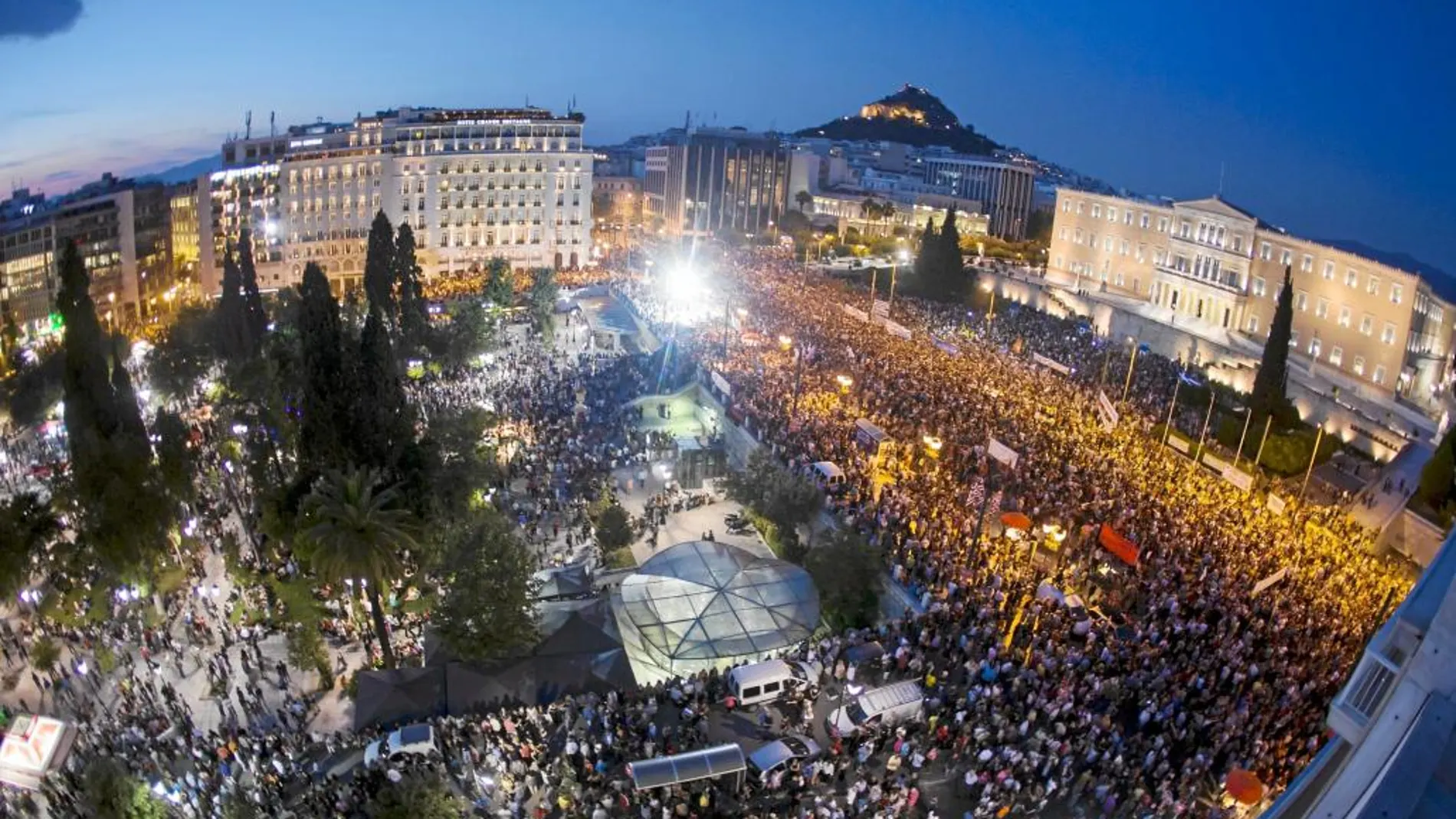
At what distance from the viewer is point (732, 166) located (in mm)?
120188

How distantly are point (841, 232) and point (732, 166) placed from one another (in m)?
26.9

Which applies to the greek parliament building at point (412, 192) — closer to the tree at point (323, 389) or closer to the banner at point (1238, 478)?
the tree at point (323, 389)

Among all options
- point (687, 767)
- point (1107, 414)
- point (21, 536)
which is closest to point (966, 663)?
point (687, 767)

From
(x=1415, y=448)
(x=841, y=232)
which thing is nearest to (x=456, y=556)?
(x=1415, y=448)

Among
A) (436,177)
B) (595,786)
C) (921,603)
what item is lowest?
(595,786)

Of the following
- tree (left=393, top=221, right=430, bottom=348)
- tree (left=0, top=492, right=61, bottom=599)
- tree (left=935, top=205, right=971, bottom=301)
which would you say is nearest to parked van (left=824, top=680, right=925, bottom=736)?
tree (left=0, top=492, right=61, bottom=599)

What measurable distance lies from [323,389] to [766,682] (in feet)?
40.1

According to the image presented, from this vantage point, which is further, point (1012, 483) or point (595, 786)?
point (1012, 483)

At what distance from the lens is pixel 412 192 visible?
241ft

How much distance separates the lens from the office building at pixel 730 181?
120 meters

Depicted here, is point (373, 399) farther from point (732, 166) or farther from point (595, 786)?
point (732, 166)

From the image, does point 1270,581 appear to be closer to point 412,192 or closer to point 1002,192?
point 412,192

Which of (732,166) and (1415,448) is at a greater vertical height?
(732,166)

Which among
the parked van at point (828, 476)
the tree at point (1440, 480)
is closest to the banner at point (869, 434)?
the parked van at point (828, 476)
